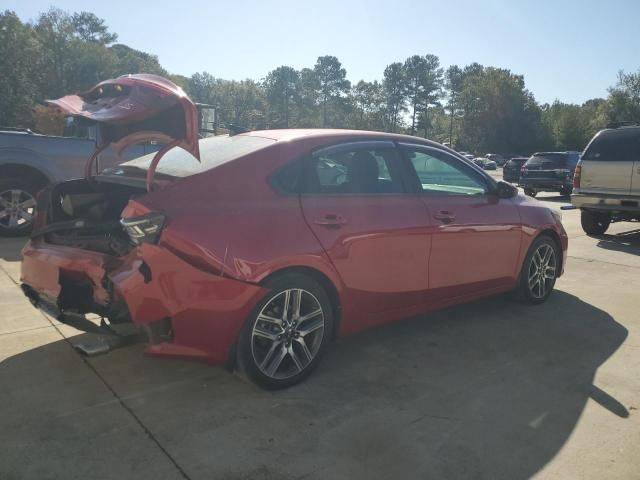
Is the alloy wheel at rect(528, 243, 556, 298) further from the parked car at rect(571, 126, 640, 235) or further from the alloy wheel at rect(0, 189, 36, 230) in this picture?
the alloy wheel at rect(0, 189, 36, 230)

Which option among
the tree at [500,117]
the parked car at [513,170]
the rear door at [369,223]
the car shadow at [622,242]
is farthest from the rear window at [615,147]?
the tree at [500,117]

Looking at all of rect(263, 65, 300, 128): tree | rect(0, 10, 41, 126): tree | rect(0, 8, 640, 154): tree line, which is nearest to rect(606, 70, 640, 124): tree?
rect(0, 8, 640, 154): tree line

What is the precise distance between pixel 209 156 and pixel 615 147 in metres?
7.88

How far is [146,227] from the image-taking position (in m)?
2.81

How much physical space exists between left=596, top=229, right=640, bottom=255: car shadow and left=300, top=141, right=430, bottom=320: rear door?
583cm

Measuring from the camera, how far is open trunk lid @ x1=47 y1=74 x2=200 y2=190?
294cm

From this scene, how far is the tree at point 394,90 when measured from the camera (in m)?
100

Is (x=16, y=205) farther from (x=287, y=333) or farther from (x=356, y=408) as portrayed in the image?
(x=356, y=408)

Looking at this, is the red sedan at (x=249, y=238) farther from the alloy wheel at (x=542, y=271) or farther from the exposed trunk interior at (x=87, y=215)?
the alloy wheel at (x=542, y=271)

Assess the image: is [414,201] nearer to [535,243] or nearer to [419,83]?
[535,243]

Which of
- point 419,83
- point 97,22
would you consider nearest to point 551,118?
point 419,83

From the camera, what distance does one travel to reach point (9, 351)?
3611 mm

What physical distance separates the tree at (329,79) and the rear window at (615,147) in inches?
3633

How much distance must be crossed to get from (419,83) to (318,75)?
19.2 metres
